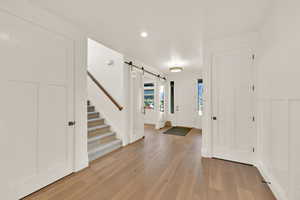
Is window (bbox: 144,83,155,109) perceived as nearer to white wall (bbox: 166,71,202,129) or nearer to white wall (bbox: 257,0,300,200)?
white wall (bbox: 166,71,202,129)

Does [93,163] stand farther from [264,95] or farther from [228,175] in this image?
[264,95]

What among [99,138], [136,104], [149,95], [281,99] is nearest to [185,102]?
[149,95]

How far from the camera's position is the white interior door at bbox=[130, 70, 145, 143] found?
4043mm

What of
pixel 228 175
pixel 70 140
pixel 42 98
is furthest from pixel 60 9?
pixel 228 175

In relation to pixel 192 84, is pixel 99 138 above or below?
below

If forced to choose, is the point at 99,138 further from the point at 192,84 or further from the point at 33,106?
the point at 192,84

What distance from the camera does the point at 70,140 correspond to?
2.29 metres

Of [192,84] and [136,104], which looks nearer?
[136,104]

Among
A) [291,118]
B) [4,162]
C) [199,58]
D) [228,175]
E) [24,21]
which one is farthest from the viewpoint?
[199,58]

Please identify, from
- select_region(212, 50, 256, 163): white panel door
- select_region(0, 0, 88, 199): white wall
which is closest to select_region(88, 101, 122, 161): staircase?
select_region(0, 0, 88, 199): white wall

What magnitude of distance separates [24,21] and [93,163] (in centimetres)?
255

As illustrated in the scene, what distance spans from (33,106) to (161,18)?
7.42ft

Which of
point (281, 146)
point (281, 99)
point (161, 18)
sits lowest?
point (281, 146)

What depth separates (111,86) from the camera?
12.7 feet
